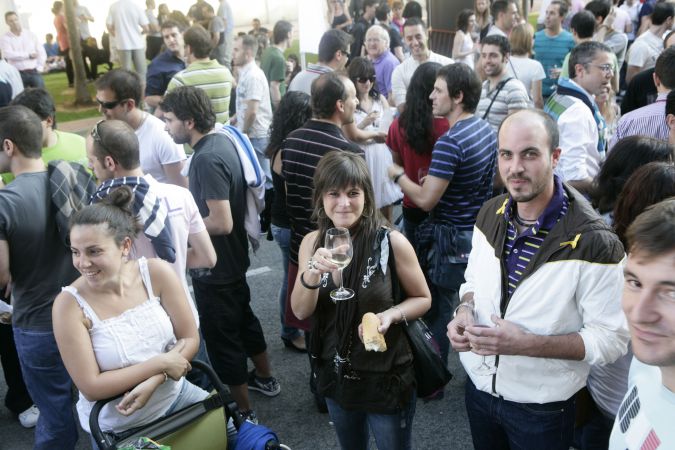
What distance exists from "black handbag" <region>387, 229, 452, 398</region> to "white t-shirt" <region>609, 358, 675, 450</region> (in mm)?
1040

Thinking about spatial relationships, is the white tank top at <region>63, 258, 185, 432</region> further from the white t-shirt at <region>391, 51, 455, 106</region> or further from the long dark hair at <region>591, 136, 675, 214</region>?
the white t-shirt at <region>391, 51, 455, 106</region>

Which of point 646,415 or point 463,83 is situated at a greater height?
point 463,83

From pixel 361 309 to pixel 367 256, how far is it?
0.74 feet

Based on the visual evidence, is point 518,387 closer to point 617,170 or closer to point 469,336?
point 469,336

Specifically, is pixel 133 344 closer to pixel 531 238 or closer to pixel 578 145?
pixel 531 238

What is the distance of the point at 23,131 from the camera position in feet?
10.6

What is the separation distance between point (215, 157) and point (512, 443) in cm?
220

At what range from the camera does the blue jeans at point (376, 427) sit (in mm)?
2646

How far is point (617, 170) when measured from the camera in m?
2.98

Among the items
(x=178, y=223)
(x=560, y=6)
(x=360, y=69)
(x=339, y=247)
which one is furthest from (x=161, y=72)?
(x=339, y=247)

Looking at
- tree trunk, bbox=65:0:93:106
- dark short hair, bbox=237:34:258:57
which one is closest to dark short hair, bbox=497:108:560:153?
dark short hair, bbox=237:34:258:57

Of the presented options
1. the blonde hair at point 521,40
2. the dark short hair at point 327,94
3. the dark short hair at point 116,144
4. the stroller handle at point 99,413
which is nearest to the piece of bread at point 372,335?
the stroller handle at point 99,413

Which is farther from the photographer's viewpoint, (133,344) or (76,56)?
(76,56)

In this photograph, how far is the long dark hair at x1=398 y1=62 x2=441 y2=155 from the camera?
4062 mm
